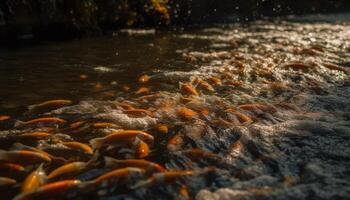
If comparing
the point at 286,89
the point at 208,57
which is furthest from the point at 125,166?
the point at 208,57

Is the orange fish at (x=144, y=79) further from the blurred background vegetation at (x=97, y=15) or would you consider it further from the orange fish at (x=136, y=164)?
A: the blurred background vegetation at (x=97, y=15)

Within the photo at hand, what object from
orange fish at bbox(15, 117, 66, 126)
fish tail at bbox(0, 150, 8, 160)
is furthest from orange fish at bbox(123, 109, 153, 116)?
fish tail at bbox(0, 150, 8, 160)

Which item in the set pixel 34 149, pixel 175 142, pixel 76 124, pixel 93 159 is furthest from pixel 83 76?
pixel 93 159

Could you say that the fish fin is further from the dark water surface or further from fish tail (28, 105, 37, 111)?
the dark water surface

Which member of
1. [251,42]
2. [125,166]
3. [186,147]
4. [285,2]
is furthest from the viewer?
[285,2]

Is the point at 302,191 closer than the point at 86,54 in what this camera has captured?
Yes

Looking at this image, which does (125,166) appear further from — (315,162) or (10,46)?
(10,46)
